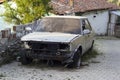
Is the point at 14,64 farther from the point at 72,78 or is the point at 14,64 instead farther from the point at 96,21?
the point at 96,21

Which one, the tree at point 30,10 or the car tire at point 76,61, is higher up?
the tree at point 30,10

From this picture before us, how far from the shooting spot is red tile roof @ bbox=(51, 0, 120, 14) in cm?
3034

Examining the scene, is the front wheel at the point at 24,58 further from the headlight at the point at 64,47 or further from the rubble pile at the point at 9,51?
the headlight at the point at 64,47

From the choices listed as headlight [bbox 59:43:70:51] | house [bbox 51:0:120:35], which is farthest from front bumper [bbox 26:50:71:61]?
house [bbox 51:0:120:35]

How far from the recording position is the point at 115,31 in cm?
3712

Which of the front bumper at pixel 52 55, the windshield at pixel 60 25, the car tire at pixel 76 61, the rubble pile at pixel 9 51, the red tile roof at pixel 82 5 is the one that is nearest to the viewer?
the front bumper at pixel 52 55

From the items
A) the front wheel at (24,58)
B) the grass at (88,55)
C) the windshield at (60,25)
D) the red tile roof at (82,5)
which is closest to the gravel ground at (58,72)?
the front wheel at (24,58)

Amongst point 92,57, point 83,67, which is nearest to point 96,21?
point 92,57

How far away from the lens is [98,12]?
3634 centimetres

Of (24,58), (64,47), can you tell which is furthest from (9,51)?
(64,47)

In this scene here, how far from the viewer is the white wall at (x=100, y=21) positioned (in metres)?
36.2

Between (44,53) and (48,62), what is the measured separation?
1.65 ft

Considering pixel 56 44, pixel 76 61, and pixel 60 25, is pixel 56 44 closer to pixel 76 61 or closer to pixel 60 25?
pixel 76 61

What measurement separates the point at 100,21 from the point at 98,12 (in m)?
1.25
